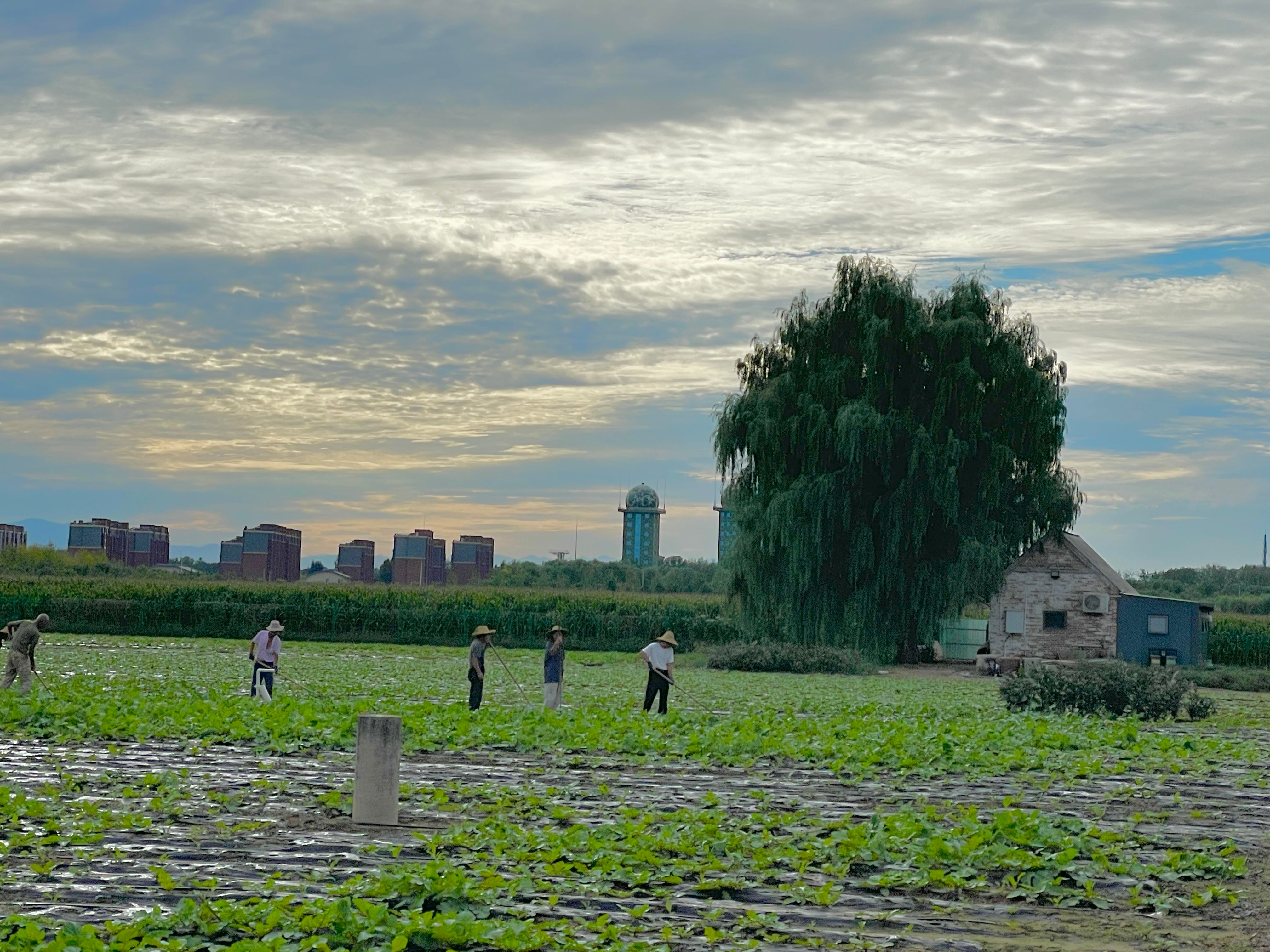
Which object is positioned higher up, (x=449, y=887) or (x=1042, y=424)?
(x=1042, y=424)

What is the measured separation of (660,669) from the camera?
22.9 metres

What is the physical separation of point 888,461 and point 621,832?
34.7 meters

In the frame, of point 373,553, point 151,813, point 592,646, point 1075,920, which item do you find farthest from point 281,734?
point 373,553

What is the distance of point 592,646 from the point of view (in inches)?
2361

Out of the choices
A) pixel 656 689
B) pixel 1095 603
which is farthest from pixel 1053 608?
pixel 656 689

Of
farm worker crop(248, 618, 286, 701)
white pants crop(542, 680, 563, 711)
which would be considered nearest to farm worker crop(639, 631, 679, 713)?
white pants crop(542, 680, 563, 711)

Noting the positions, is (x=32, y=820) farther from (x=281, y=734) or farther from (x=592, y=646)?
(x=592, y=646)

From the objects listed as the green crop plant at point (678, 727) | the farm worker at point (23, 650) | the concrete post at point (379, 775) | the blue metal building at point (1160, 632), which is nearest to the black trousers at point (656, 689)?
the green crop plant at point (678, 727)

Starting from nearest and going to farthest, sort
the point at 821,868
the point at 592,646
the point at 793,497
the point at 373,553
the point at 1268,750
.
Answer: the point at 821,868
the point at 1268,750
the point at 793,497
the point at 592,646
the point at 373,553

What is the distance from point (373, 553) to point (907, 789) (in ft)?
468

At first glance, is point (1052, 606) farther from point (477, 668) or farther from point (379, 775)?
point (379, 775)

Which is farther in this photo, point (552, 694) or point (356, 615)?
point (356, 615)

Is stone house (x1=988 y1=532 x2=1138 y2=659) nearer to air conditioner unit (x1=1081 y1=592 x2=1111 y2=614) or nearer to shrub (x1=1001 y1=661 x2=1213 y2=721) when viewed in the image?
air conditioner unit (x1=1081 y1=592 x2=1111 y2=614)

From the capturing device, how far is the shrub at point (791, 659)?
42125mm
